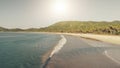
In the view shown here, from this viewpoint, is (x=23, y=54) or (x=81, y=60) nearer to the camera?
(x=81, y=60)

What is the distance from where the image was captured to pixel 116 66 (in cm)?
1522

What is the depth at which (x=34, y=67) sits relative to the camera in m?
16.1

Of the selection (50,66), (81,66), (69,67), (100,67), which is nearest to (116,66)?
(100,67)

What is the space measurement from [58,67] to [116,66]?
4559 millimetres

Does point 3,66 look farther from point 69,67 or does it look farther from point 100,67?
point 100,67

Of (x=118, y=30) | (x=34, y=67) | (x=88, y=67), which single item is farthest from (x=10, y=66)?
(x=118, y=30)

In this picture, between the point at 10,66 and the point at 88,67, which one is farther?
the point at 10,66

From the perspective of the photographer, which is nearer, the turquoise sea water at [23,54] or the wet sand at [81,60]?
the wet sand at [81,60]

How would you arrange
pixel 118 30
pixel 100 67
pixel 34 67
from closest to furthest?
pixel 100 67 → pixel 34 67 → pixel 118 30

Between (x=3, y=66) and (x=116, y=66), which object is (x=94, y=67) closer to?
(x=116, y=66)

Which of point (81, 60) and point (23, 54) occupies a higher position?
point (81, 60)

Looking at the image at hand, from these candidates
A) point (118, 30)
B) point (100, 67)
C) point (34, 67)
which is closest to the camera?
point (100, 67)

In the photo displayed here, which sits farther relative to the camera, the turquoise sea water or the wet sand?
the turquoise sea water

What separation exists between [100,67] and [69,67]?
93.8 inches
